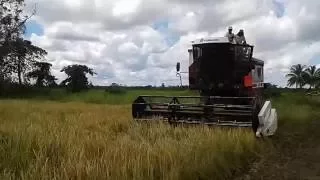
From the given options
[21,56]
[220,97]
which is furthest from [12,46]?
[220,97]

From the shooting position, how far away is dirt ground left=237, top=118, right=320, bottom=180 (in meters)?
7.84

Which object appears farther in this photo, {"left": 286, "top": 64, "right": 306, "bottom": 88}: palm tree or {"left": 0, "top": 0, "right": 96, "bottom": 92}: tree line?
{"left": 286, "top": 64, "right": 306, "bottom": 88}: palm tree

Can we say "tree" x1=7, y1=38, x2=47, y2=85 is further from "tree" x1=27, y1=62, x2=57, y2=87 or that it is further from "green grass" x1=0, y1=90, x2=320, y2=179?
"green grass" x1=0, y1=90, x2=320, y2=179

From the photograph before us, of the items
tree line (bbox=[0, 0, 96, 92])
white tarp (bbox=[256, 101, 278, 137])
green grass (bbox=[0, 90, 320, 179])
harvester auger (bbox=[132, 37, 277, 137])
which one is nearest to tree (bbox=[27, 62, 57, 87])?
tree line (bbox=[0, 0, 96, 92])

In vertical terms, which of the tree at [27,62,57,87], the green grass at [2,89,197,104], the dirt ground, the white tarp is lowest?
the dirt ground

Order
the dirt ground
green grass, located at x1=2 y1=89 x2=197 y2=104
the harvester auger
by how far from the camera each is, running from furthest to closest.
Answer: green grass, located at x1=2 y1=89 x2=197 y2=104, the harvester auger, the dirt ground

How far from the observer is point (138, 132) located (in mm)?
10961

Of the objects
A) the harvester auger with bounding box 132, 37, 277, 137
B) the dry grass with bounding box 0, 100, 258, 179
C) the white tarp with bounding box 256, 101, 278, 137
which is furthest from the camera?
the harvester auger with bounding box 132, 37, 277, 137

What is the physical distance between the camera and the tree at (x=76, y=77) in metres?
52.5

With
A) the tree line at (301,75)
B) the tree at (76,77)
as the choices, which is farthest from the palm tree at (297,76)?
the tree at (76,77)

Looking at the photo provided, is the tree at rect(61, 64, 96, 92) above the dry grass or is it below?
above

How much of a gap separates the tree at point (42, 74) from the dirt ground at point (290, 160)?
38.9 m

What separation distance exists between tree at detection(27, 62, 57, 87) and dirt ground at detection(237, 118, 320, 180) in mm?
38947

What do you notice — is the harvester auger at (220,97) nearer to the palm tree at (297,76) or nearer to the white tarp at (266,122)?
the white tarp at (266,122)
